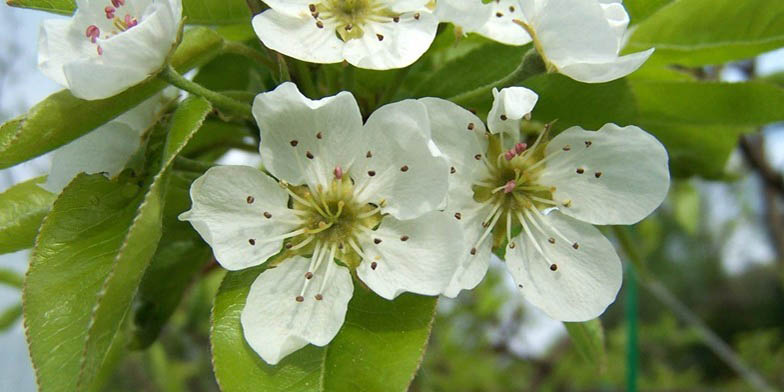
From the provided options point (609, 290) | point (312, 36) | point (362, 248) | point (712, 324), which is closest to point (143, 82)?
point (312, 36)

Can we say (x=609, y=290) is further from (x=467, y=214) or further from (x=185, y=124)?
(x=185, y=124)

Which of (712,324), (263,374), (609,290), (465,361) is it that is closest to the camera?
(263,374)

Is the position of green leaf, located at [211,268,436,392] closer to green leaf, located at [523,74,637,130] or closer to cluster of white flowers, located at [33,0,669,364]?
cluster of white flowers, located at [33,0,669,364]

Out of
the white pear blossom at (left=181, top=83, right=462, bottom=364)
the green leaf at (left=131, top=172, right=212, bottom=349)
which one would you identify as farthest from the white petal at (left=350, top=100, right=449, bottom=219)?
the green leaf at (left=131, top=172, right=212, bottom=349)

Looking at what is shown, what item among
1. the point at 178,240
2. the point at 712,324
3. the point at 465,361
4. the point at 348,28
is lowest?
the point at 712,324

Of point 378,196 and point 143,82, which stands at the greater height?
point 143,82

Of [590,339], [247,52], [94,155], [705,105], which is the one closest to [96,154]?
[94,155]
